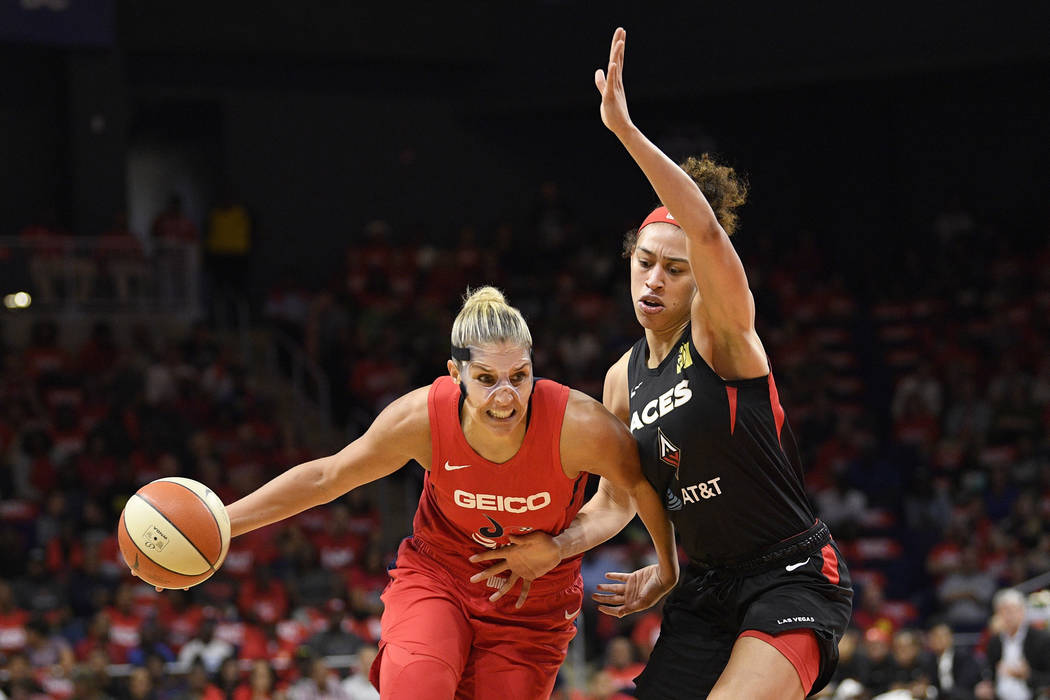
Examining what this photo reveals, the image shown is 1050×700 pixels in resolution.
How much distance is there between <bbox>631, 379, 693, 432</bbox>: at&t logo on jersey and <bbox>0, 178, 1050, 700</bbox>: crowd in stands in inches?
242

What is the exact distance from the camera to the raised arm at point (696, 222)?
4.17m

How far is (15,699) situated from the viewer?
32.5 ft

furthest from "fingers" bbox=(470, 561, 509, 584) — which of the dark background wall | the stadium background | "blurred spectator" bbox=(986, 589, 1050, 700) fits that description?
the dark background wall

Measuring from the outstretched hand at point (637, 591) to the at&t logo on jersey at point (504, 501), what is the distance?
1.77 ft

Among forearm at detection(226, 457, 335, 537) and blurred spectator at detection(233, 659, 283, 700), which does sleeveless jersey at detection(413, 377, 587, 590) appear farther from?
blurred spectator at detection(233, 659, 283, 700)

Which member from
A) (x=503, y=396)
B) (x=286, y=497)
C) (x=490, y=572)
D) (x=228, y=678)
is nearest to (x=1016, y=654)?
(x=228, y=678)

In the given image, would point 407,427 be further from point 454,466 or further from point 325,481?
point 325,481

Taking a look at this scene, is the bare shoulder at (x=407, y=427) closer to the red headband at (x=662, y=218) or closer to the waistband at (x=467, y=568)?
the waistband at (x=467, y=568)

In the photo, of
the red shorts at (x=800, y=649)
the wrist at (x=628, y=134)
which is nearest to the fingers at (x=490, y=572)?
the red shorts at (x=800, y=649)

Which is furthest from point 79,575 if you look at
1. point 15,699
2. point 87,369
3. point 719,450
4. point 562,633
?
point 719,450

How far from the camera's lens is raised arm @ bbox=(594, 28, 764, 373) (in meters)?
4.17

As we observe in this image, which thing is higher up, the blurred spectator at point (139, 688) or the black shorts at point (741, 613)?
the black shorts at point (741, 613)

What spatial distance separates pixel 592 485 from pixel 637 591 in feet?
30.4

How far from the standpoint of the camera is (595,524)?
15.9ft
